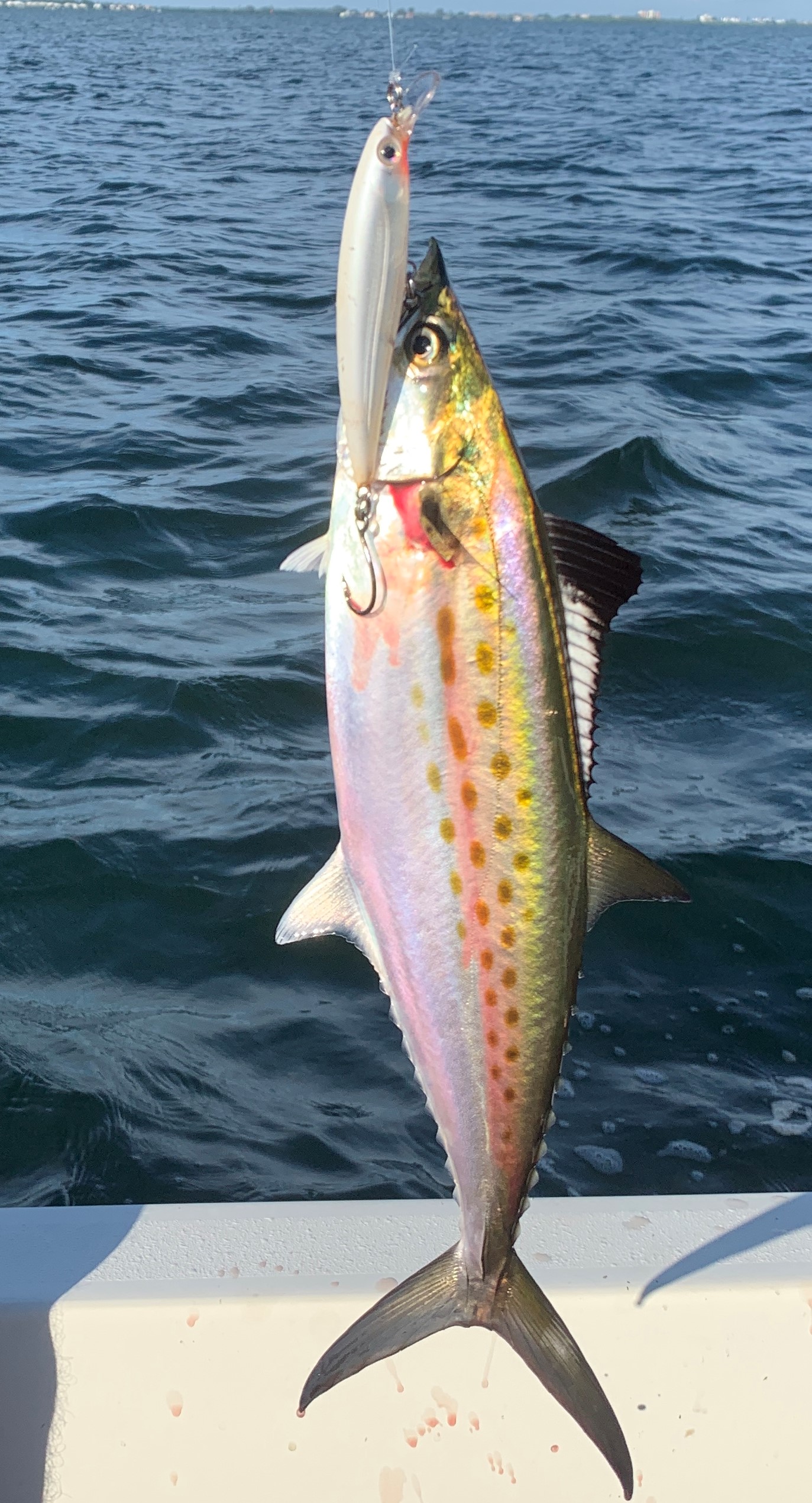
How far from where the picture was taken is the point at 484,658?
5.31 feet

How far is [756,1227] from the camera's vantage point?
2.71m

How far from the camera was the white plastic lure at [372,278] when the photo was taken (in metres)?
1.46

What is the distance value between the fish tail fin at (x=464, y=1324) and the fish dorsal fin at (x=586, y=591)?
85cm

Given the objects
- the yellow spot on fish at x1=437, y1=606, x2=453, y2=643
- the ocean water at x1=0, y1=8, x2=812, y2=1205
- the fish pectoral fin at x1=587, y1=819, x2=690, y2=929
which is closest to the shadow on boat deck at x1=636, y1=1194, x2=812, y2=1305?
the fish pectoral fin at x1=587, y1=819, x2=690, y2=929

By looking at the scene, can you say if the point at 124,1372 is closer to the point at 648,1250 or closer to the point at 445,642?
the point at 648,1250

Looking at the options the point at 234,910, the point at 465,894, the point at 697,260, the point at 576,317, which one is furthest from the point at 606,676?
the point at 697,260

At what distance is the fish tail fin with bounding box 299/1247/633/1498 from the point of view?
197cm

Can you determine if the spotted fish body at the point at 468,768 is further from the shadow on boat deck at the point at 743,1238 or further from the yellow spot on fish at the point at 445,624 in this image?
the shadow on boat deck at the point at 743,1238

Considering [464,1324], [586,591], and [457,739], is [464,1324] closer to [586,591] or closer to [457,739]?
[457,739]

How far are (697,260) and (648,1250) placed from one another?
51.7 feet

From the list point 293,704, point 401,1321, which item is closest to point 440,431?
point 401,1321

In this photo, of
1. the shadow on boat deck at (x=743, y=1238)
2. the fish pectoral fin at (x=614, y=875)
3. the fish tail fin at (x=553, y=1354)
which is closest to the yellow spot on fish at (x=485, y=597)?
the fish pectoral fin at (x=614, y=875)

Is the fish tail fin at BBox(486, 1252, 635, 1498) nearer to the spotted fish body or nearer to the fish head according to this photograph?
the spotted fish body

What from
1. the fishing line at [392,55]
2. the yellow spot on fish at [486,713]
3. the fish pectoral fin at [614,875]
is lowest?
the fish pectoral fin at [614,875]
